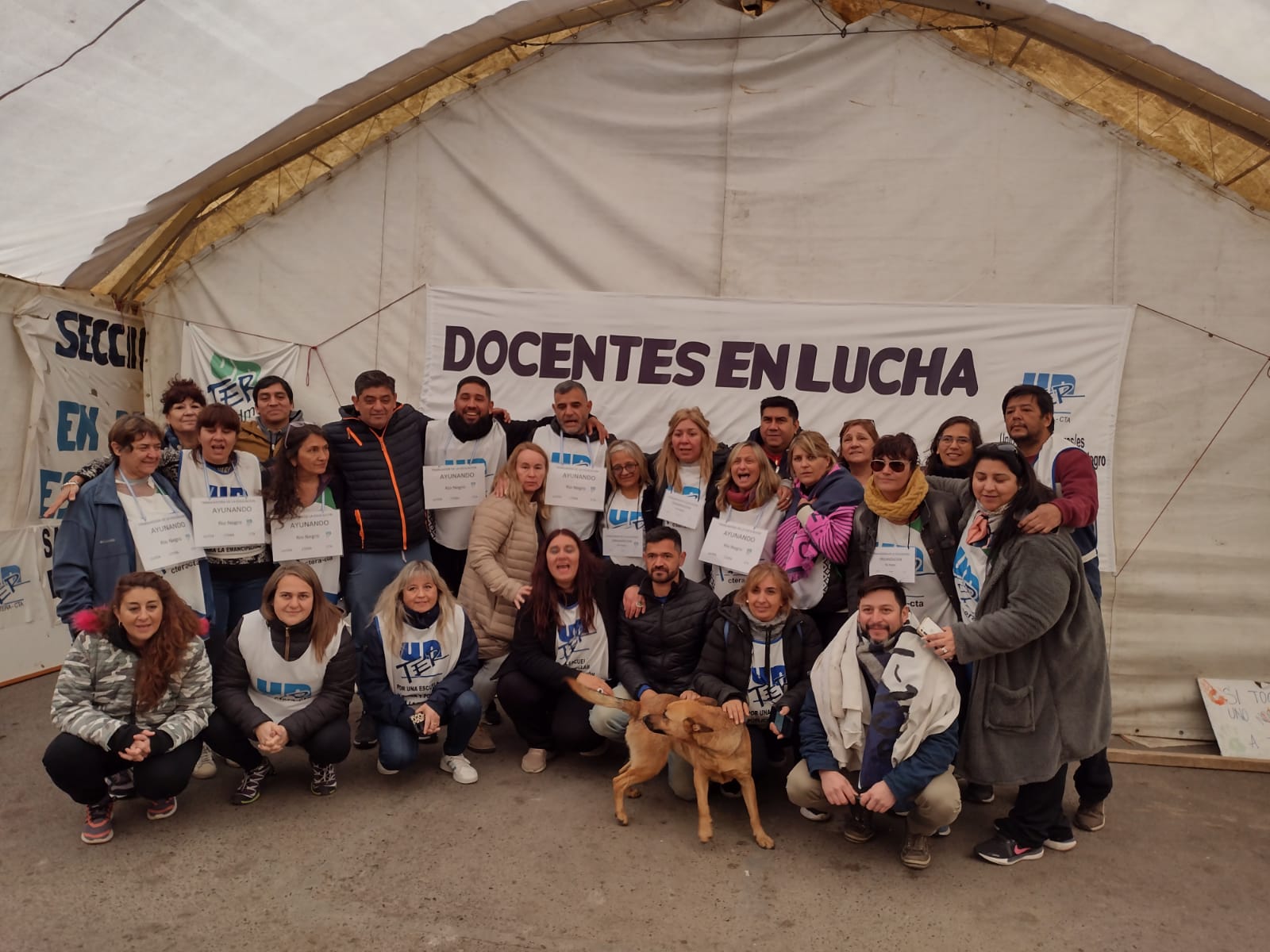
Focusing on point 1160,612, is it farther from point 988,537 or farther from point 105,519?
point 105,519

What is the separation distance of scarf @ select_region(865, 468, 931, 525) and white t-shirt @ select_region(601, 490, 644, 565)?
1.18 metres

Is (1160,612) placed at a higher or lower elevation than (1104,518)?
lower

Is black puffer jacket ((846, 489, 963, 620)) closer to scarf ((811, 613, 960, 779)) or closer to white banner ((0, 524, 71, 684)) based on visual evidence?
scarf ((811, 613, 960, 779))

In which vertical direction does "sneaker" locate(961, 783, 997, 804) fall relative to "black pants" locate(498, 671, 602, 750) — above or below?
below

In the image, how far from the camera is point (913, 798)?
10.2 ft

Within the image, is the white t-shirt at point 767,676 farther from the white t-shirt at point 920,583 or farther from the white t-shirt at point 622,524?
the white t-shirt at point 622,524

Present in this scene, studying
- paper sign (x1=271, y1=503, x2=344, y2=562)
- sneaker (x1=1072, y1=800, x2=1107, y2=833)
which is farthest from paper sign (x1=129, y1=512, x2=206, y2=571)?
sneaker (x1=1072, y1=800, x2=1107, y2=833)

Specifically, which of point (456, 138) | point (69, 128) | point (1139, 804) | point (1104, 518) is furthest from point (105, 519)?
point (1104, 518)

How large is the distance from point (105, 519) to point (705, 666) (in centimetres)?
242

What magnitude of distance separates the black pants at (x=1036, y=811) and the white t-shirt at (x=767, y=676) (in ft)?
3.00

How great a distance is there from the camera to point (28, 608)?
16.5ft

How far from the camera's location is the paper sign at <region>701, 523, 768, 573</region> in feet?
12.7

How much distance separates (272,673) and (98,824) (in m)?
0.74

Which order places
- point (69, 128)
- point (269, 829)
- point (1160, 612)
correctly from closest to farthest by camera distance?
point (269, 829) → point (69, 128) → point (1160, 612)
